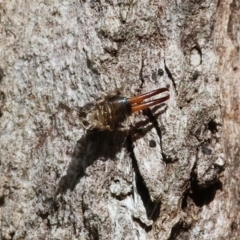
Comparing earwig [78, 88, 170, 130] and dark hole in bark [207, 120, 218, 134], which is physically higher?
earwig [78, 88, 170, 130]

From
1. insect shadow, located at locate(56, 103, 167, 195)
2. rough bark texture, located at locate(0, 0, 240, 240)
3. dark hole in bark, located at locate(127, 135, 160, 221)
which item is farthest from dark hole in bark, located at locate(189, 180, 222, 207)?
insect shadow, located at locate(56, 103, 167, 195)

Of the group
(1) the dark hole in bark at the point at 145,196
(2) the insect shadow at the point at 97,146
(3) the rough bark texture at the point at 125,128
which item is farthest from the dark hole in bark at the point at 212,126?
(1) the dark hole in bark at the point at 145,196

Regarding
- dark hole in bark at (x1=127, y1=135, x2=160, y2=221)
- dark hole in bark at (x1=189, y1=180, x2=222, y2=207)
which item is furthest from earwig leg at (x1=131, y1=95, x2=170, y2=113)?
dark hole in bark at (x1=189, y1=180, x2=222, y2=207)

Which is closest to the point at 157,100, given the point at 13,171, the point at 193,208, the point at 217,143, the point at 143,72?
the point at 143,72

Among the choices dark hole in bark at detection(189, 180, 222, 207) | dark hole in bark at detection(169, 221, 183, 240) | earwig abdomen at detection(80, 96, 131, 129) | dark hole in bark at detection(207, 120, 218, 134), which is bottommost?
dark hole in bark at detection(169, 221, 183, 240)

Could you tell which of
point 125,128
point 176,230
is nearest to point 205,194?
point 176,230

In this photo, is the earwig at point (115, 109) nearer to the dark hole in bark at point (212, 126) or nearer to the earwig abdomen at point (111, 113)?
the earwig abdomen at point (111, 113)

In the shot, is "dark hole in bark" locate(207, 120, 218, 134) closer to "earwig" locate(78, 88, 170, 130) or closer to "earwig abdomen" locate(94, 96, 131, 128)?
"earwig" locate(78, 88, 170, 130)

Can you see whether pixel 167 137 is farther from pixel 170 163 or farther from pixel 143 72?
pixel 143 72

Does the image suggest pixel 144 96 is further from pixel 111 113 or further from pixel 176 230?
pixel 176 230
